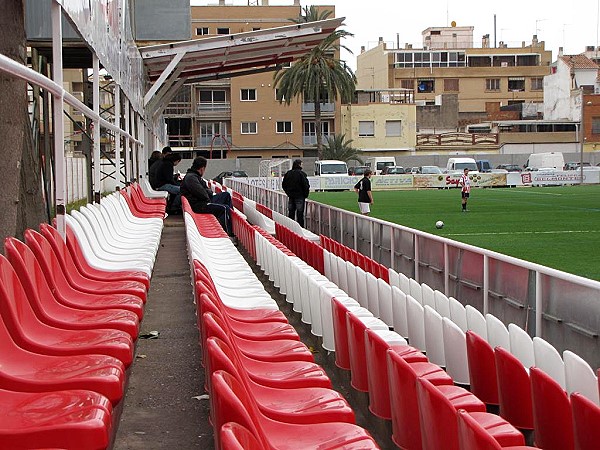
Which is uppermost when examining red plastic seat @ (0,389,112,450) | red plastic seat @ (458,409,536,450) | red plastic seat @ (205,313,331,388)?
red plastic seat @ (0,389,112,450)

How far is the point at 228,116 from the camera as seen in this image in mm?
72188

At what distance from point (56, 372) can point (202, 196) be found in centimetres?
1171

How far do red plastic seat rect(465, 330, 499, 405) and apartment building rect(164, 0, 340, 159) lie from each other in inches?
2615

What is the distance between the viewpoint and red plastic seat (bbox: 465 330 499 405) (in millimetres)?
5309

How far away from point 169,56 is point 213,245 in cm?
1342

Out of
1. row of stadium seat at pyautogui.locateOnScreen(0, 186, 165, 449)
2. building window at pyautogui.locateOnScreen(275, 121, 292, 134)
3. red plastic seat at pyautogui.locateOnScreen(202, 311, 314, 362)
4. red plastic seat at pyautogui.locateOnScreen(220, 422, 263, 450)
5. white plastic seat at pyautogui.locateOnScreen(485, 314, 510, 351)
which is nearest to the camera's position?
red plastic seat at pyautogui.locateOnScreen(220, 422, 263, 450)

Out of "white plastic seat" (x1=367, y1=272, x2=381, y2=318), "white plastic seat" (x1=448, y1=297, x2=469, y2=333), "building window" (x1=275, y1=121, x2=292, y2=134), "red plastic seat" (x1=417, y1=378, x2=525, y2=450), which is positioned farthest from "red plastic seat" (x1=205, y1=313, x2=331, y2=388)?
"building window" (x1=275, y1=121, x2=292, y2=134)

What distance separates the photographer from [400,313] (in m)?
7.14

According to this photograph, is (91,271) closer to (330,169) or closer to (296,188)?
(296,188)

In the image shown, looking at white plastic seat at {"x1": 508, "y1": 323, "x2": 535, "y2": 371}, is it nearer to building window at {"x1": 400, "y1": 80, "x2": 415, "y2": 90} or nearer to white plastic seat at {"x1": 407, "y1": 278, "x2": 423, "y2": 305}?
white plastic seat at {"x1": 407, "y1": 278, "x2": 423, "y2": 305}

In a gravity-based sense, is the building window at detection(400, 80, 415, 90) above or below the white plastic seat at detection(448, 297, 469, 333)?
above

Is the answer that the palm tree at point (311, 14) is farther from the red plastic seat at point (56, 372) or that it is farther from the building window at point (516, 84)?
the red plastic seat at point (56, 372)

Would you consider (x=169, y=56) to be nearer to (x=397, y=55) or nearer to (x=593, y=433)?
(x=593, y=433)

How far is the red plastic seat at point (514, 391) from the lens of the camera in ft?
16.0
